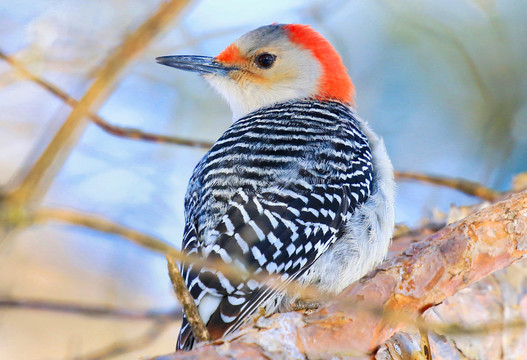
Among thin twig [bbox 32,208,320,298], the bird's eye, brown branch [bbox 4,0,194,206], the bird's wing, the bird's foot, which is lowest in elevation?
the bird's foot

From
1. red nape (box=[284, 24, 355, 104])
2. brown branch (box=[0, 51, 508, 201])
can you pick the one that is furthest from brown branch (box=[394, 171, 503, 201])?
red nape (box=[284, 24, 355, 104])

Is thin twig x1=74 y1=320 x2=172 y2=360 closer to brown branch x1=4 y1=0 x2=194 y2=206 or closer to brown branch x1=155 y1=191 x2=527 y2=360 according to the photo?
brown branch x1=155 y1=191 x2=527 y2=360

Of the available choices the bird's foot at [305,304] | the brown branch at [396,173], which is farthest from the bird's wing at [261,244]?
the brown branch at [396,173]

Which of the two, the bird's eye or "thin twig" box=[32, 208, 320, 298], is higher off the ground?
the bird's eye

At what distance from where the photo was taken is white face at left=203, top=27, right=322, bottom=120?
452 centimetres

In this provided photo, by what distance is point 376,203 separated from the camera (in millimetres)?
3592

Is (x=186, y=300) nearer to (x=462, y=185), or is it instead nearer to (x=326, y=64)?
(x=326, y=64)

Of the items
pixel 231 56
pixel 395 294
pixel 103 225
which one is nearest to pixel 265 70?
pixel 231 56

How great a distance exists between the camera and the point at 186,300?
237 centimetres

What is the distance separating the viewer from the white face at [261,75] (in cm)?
452

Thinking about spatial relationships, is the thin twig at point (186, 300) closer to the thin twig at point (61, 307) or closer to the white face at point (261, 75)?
the thin twig at point (61, 307)

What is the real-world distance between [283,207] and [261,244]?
240 mm

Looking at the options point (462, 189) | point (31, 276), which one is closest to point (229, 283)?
point (462, 189)

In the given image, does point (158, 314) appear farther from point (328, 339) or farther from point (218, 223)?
point (328, 339)
